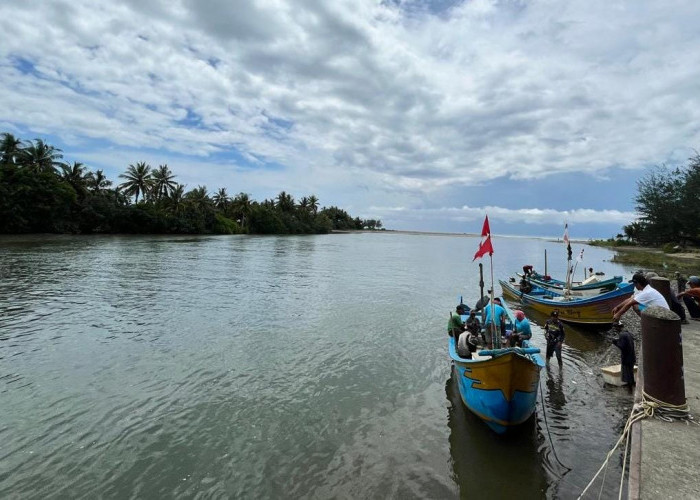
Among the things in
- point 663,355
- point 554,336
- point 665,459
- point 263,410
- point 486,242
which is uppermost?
point 486,242

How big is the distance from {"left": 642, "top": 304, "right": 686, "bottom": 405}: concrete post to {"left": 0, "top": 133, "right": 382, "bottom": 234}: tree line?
7600cm

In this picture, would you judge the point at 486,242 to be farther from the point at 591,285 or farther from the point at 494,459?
the point at 591,285

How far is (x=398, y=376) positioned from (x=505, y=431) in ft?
14.9

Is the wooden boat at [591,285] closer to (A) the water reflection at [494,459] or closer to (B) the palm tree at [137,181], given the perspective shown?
(A) the water reflection at [494,459]

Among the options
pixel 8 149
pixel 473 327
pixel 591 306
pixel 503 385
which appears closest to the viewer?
pixel 503 385

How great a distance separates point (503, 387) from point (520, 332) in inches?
146

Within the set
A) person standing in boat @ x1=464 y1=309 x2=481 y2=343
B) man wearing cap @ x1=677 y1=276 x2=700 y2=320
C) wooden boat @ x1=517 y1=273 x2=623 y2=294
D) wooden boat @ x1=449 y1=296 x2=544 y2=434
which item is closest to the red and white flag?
person standing in boat @ x1=464 y1=309 x2=481 y2=343

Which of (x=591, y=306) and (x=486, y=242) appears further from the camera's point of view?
(x=591, y=306)

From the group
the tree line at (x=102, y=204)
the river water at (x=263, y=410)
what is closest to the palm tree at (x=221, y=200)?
the tree line at (x=102, y=204)

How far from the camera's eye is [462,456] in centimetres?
834

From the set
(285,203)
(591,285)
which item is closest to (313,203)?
(285,203)

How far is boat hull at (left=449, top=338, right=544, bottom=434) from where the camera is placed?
326 inches

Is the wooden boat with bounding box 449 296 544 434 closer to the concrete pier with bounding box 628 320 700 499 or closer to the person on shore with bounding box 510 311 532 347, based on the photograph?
the person on shore with bounding box 510 311 532 347

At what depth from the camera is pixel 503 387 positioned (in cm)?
843
